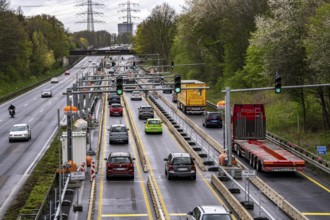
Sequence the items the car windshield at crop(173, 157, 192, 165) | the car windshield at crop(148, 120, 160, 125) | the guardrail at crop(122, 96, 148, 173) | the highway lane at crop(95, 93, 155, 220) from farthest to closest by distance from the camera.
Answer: the car windshield at crop(148, 120, 160, 125)
the guardrail at crop(122, 96, 148, 173)
the car windshield at crop(173, 157, 192, 165)
the highway lane at crop(95, 93, 155, 220)

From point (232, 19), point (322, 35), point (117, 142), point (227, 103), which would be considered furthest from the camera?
point (232, 19)

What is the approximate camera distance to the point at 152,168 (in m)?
39.6

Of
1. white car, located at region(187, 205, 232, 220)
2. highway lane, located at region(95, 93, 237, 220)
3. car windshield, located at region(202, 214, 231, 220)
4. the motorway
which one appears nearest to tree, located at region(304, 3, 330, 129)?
the motorway

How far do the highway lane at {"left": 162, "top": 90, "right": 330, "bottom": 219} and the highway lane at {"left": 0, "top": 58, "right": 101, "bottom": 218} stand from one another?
13074 millimetres

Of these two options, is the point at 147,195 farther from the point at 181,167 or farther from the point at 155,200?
the point at 181,167

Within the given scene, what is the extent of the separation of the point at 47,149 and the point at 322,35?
20.8 metres

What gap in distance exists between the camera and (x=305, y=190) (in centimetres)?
3241

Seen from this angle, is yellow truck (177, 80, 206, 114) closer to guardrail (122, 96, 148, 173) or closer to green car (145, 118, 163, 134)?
guardrail (122, 96, 148, 173)

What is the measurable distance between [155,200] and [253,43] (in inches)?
1368

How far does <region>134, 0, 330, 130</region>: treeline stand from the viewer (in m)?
48.3

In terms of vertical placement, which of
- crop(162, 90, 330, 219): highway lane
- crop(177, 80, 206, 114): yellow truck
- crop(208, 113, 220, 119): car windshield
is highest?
crop(177, 80, 206, 114): yellow truck

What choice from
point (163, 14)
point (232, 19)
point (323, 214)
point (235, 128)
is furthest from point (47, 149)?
point (163, 14)

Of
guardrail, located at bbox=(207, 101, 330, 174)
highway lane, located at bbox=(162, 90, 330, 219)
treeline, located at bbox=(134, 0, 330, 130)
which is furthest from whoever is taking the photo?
treeline, located at bbox=(134, 0, 330, 130)

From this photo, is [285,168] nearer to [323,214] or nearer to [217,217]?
[323,214]
